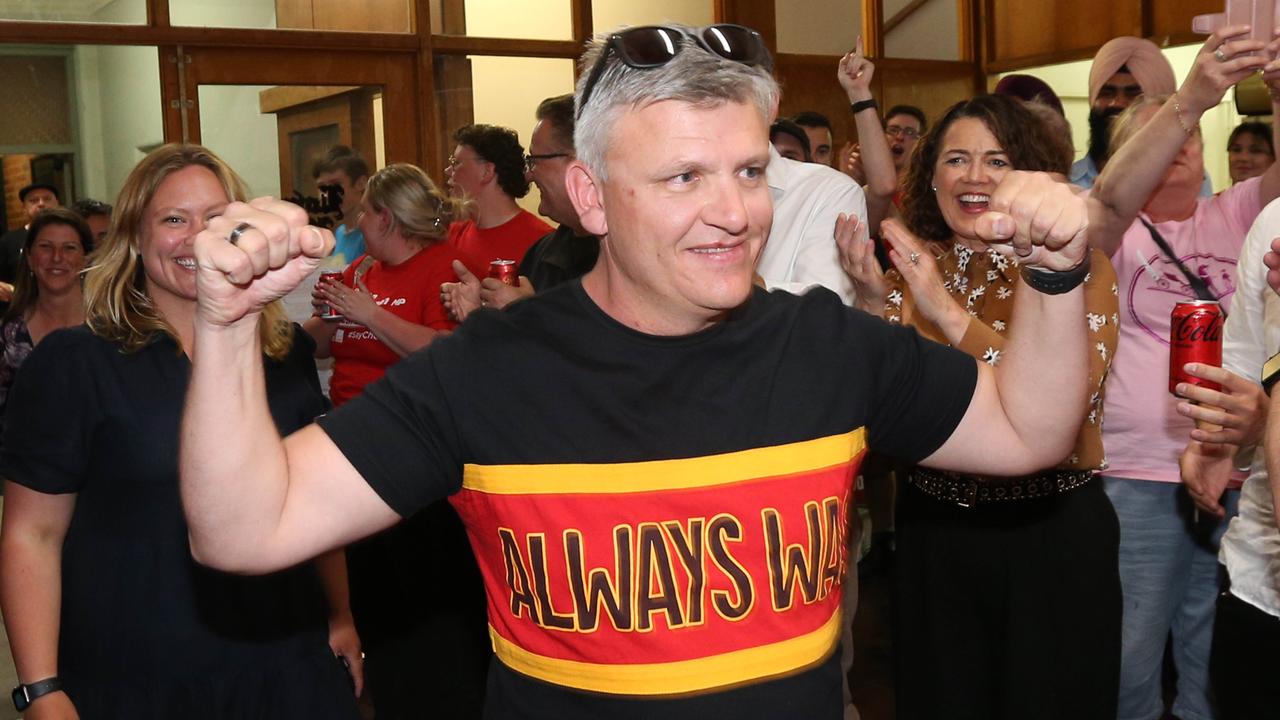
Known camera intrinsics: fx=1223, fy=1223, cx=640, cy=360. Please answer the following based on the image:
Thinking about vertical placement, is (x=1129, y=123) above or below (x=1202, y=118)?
below

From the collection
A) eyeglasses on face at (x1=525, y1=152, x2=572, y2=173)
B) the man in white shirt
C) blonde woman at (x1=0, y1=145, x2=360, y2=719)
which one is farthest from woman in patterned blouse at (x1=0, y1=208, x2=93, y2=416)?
the man in white shirt

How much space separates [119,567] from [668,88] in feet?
4.41

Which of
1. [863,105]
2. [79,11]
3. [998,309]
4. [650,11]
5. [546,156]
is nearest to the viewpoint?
[998,309]

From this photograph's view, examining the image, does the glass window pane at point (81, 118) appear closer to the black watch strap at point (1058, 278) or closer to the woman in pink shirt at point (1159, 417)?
the woman in pink shirt at point (1159, 417)

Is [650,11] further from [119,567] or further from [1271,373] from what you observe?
[1271,373]

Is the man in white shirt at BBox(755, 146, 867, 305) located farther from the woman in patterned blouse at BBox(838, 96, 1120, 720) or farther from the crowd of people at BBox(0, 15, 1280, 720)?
the woman in patterned blouse at BBox(838, 96, 1120, 720)

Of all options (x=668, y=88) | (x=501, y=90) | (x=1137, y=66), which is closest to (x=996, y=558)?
(x=668, y=88)

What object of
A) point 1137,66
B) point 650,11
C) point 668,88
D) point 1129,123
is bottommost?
point 668,88

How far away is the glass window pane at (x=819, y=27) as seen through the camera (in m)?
8.22

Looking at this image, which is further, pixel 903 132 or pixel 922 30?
pixel 922 30

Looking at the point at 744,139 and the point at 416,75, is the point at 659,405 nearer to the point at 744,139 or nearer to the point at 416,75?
the point at 744,139

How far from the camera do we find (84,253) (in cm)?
519

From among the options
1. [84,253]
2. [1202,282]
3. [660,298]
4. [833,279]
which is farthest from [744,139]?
[84,253]

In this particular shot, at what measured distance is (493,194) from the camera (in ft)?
14.6
